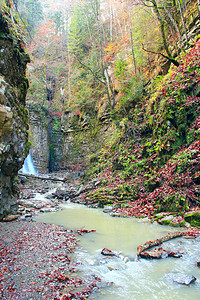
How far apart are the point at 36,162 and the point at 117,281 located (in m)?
17.5

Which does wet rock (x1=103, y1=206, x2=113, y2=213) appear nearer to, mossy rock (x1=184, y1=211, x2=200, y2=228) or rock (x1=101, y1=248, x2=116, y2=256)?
mossy rock (x1=184, y1=211, x2=200, y2=228)

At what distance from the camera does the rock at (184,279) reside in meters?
2.20

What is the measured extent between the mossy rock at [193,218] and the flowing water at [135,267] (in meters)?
0.54

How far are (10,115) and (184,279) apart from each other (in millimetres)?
5217

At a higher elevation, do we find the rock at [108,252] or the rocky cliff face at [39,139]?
the rocky cliff face at [39,139]

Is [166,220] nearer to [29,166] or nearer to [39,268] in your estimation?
[39,268]

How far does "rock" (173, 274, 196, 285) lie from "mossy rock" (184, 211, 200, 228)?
2254mm

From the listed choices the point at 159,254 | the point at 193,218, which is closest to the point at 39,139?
the point at 193,218

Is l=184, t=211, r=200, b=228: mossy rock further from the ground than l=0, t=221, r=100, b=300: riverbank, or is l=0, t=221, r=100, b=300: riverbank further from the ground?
l=0, t=221, r=100, b=300: riverbank

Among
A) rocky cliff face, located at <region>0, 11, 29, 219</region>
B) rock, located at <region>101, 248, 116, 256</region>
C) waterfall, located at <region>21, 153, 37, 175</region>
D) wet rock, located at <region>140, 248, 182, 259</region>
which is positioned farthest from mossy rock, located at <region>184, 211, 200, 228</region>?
waterfall, located at <region>21, 153, 37, 175</region>

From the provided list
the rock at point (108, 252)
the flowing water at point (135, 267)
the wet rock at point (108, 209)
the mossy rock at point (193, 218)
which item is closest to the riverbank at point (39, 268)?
the flowing water at point (135, 267)

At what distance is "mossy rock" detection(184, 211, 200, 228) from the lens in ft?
14.0

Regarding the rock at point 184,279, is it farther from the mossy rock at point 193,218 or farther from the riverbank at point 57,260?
the mossy rock at point 193,218

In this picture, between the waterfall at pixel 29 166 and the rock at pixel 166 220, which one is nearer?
the rock at pixel 166 220
